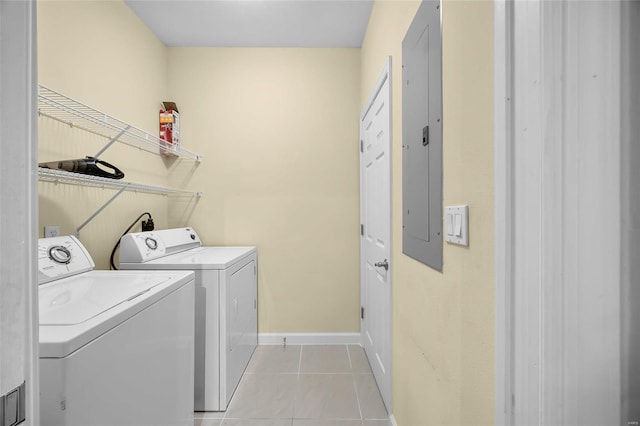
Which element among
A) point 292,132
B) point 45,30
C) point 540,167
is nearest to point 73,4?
point 45,30

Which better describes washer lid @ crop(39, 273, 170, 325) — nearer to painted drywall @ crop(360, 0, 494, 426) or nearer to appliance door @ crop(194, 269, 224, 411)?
appliance door @ crop(194, 269, 224, 411)

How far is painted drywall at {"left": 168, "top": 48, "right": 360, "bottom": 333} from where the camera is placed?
2.81 m

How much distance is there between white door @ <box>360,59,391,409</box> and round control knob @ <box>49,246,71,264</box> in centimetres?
153

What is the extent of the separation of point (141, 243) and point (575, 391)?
206cm

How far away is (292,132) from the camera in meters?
2.82

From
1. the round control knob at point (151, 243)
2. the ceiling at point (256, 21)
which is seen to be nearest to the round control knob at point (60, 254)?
the round control knob at point (151, 243)

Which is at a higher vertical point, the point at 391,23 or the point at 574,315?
the point at 391,23

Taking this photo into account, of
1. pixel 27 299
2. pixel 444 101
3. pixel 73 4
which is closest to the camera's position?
pixel 27 299

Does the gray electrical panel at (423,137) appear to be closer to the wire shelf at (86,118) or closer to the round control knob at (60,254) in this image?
the wire shelf at (86,118)

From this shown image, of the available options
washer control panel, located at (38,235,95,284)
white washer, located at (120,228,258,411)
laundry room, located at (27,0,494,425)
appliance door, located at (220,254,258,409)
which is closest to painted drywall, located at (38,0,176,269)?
laundry room, located at (27,0,494,425)

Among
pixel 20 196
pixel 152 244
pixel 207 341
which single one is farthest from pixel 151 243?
pixel 20 196

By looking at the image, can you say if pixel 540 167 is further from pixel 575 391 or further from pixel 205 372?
pixel 205 372

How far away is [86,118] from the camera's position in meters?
1.35

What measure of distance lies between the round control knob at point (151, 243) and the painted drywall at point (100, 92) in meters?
0.24
